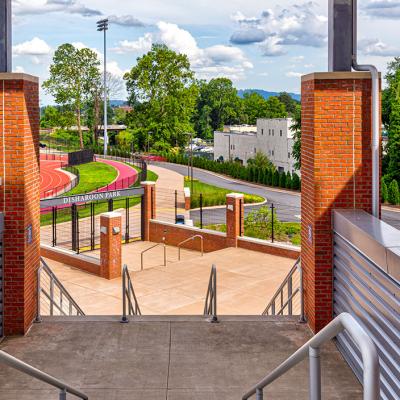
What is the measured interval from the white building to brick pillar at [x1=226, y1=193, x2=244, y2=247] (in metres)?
42.3

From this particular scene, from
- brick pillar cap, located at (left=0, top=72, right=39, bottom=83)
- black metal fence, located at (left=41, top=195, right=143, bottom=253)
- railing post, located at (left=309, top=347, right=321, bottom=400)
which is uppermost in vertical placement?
brick pillar cap, located at (left=0, top=72, right=39, bottom=83)

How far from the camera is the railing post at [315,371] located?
11.4 feet

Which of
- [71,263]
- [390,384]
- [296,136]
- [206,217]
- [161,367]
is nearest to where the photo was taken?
[390,384]

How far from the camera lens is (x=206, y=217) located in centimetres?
3694

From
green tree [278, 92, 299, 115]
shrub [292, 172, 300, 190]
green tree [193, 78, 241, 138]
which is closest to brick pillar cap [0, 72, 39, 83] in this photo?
shrub [292, 172, 300, 190]

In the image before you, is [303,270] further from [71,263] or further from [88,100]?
[88,100]

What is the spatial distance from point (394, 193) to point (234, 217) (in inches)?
940

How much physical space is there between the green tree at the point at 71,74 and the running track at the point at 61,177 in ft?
45.3

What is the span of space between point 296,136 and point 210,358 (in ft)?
174

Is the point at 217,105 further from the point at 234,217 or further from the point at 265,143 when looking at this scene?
the point at 234,217

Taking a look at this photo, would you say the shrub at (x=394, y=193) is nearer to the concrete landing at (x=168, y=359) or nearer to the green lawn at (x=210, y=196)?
the green lawn at (x=210, y=196)

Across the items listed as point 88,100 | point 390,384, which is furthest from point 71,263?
point 88,100

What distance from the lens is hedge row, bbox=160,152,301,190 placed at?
5244 centimetres

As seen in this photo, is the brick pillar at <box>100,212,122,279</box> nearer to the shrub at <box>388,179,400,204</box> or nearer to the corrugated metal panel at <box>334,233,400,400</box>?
the corrugated metal panel at <box>334,233,400,400</box>
